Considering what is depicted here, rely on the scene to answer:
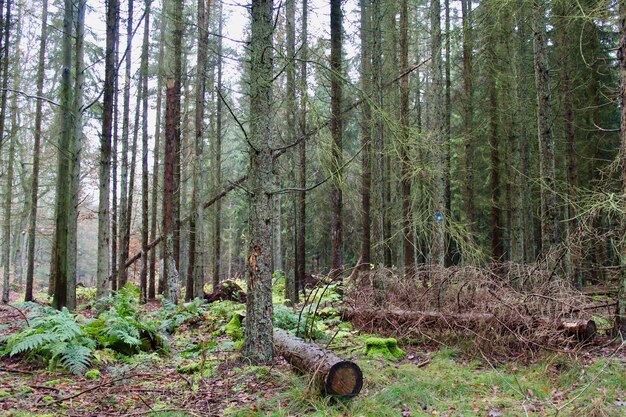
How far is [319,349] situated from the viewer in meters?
5.16

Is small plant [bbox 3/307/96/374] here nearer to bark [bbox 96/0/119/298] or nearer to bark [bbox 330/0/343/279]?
bark [bbox 96/0/119/298]

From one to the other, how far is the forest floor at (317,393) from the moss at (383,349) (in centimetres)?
14

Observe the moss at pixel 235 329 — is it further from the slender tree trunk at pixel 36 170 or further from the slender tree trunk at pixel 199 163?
the slender tree trunk at pixel 36 170

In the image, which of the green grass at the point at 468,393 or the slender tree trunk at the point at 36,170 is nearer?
the green grass at the point at 468,393

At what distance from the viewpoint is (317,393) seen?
4.46 meters

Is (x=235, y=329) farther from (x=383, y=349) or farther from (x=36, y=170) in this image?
(x=36, y=170)

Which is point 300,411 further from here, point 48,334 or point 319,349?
point 48,334

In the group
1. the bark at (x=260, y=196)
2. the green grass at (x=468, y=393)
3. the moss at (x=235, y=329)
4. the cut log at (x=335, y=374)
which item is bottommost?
the green grass at (x=468, y=393)

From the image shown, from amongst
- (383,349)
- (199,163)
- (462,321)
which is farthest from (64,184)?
(462,321)

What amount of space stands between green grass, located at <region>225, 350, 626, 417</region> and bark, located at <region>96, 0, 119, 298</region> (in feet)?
21.7

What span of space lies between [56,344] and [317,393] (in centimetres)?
381

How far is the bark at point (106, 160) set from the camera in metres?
9.82

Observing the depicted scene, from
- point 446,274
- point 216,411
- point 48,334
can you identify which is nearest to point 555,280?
point 446,274

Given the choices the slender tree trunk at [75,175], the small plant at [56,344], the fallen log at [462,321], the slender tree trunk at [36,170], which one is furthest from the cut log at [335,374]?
the slender tree trunk at [36,170]
